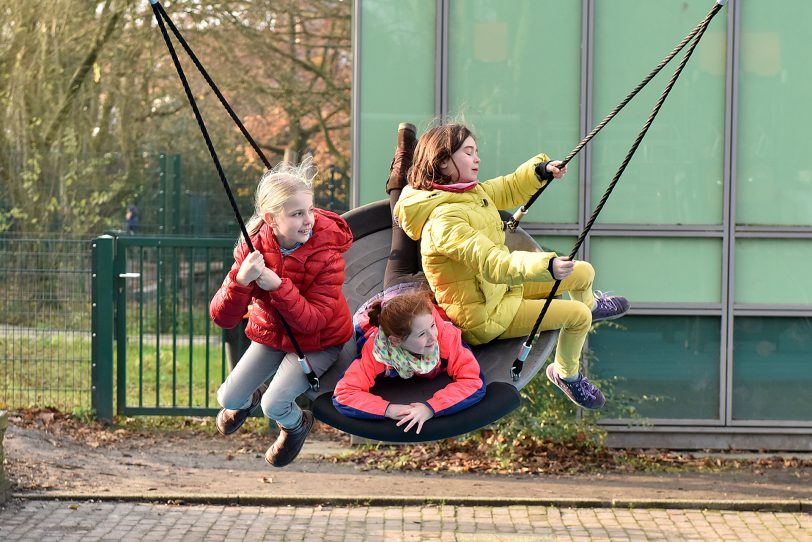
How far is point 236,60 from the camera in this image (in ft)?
56.8

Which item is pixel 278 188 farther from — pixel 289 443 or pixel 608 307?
pixel 608 307

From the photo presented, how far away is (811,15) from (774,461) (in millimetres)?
3211

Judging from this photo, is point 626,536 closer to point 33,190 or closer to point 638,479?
point 638,479

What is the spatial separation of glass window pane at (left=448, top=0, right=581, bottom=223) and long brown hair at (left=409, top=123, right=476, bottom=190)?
5052 millimetres

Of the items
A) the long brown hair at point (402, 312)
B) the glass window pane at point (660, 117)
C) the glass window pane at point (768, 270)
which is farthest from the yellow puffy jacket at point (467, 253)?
the glass window pane at point (768, 270)

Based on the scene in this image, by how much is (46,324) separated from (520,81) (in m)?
4.43

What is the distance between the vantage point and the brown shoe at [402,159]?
480 cm

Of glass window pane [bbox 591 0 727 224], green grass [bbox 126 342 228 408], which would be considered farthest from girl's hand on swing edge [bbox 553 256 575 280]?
green grass [bbox 126 342 228 408]

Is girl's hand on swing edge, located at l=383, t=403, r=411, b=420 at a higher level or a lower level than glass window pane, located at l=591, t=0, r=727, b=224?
lower

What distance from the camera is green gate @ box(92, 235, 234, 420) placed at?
35.4 feet

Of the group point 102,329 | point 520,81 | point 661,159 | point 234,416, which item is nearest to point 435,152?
point 234,416

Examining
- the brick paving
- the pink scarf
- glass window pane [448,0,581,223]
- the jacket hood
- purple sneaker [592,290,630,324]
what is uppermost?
glass window pane [448,0,581,223]

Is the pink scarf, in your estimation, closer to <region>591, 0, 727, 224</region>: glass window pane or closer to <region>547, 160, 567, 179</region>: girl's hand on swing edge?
<region>547, 160, 567, 179</region>: girl's hand on swing edge

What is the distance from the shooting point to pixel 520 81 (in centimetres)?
961
